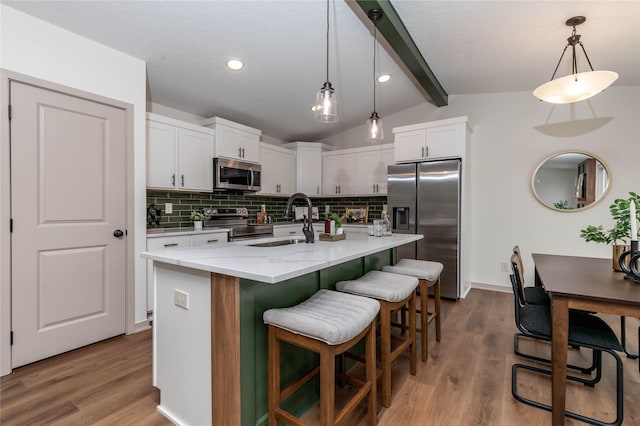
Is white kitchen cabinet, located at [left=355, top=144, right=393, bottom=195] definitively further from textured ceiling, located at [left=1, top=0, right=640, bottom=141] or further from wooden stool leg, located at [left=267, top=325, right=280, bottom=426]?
wooden stool leg, located at [left=267, top=325, right=280, bottom=426]

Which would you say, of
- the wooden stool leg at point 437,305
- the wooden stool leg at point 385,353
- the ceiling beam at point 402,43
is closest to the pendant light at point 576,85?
the ceiling beam at point 402,43

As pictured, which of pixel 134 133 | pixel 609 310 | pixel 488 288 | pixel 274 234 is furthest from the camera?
pixel 274 234

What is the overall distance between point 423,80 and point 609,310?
Result: 2.86 meters

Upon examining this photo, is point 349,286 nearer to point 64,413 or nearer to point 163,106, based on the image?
point 64,413

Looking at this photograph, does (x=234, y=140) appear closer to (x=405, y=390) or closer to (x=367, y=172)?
(x=367, y=172)

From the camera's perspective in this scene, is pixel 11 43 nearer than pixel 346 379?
No

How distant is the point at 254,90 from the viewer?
3.57 m

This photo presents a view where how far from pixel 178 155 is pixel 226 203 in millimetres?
1060

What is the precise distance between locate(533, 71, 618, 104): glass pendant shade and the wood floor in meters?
1.96

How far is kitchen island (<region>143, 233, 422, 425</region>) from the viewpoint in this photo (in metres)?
1.30

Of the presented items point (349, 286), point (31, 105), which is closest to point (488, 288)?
point (349, 286)

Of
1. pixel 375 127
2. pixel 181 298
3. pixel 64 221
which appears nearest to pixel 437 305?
pixel 375 127

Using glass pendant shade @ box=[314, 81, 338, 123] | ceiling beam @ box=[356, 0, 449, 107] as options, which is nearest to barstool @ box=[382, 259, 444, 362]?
glass pendant shade @ box=[314, 81, 338, 123]

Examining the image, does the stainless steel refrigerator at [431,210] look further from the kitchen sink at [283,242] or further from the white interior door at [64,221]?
the white interior door at [64,221]
